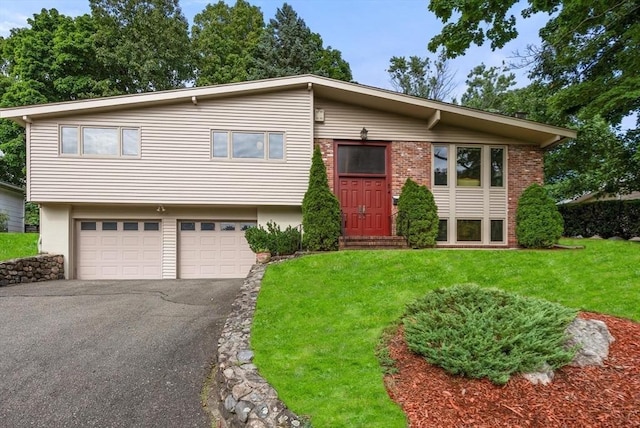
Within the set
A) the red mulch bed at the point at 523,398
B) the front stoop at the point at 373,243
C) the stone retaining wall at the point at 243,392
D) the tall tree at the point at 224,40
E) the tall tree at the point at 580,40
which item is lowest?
the stone retaining wall at the point at 243,392

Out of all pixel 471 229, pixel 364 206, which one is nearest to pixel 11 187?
pixel 364 206

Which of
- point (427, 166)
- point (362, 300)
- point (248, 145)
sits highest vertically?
point (248, 145)

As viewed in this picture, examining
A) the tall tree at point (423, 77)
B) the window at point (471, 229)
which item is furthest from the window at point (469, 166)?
the tall tree at point (423, 77)

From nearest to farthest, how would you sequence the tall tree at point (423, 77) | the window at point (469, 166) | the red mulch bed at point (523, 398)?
the red mulch bed at point (523, 398)
the window at point (469, 166)
the tall tree at point (423, 77)

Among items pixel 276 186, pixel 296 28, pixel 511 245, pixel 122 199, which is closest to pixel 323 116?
pixel 276 186

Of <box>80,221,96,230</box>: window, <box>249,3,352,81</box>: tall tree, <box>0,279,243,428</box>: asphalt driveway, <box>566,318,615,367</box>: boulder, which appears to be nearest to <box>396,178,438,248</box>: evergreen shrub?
<box>0,279,243,428</box>: asphalt driveway

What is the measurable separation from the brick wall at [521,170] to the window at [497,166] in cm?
20

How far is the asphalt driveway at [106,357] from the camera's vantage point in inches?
140

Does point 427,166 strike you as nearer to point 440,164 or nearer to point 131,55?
point 440,164

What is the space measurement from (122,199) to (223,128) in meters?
3.49

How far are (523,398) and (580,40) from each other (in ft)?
46.5

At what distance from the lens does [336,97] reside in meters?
10.9

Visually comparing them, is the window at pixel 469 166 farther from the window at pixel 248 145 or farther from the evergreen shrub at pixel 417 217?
the window at pixel 248 145

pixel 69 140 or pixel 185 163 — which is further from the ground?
pixel 69 140
